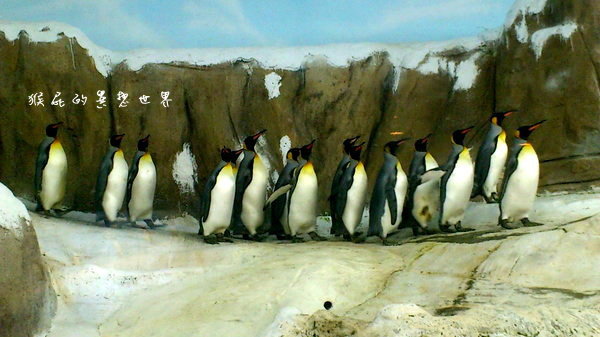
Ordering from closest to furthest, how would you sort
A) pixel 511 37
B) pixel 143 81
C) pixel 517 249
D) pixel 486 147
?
pixel 517 249 < pixel 486 147 < pixel 511 37 < pixel 143 81

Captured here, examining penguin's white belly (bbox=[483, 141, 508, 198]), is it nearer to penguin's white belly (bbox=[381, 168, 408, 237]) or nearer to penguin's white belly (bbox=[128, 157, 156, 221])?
penguin's white belly (bbox=[381, 168, 408, 237])

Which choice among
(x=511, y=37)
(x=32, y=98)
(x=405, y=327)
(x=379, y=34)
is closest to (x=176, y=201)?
(x=32, y=98)

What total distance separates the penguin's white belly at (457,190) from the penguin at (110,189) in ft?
9.58

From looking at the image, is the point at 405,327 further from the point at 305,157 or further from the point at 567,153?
the point at 567,153

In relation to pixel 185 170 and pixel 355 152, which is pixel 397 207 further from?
pixel 185 170

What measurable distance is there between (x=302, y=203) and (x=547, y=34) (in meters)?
2.76

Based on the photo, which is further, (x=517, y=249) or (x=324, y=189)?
(x=324, y=189)

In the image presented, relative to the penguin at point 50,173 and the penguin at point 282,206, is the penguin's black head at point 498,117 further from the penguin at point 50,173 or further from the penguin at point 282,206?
the penguin at point 50,173

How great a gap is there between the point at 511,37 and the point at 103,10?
4.15 meters

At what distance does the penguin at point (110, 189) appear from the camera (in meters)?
6.86

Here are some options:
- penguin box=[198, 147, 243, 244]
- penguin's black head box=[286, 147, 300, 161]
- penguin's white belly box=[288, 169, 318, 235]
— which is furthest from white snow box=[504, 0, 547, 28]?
penguin box=[198, 147, 243, 244]

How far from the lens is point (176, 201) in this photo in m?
7.73

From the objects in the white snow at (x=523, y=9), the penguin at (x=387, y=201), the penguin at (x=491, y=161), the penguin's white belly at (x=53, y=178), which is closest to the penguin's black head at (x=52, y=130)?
the penguin's white belly at (x=53, y=178)

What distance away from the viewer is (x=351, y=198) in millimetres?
6500
